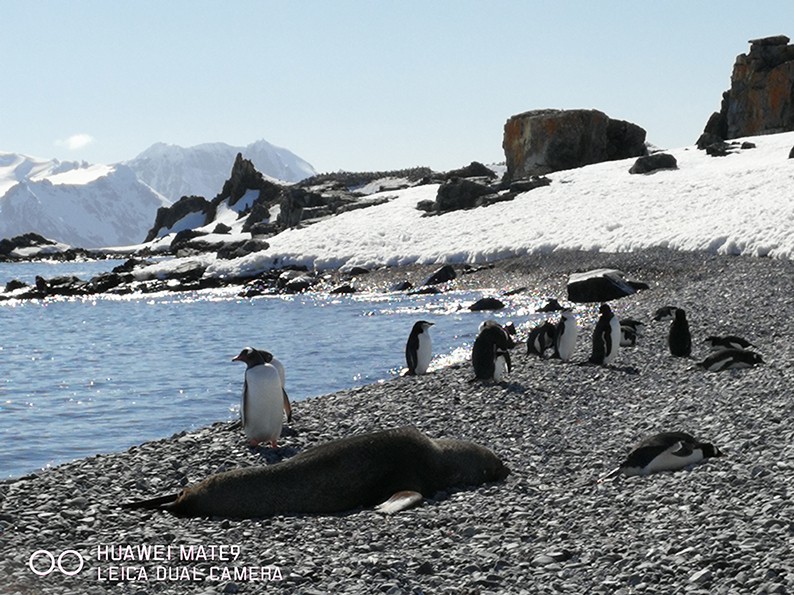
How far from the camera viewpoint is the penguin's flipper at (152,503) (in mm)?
9781

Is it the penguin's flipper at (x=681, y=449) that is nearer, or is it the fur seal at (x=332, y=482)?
the fur seal at (x=332, y=482)

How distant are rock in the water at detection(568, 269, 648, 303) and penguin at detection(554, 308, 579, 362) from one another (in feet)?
41.0

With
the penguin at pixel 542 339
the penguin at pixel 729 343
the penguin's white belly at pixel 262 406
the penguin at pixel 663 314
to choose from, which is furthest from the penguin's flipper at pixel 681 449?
the penguin at pixel 663 314

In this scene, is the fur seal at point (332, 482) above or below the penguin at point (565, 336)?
below

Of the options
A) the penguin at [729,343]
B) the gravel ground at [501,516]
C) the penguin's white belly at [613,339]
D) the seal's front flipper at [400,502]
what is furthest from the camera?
the penguin's white belly at [613,339]

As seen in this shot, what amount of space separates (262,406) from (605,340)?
7653 millimetres

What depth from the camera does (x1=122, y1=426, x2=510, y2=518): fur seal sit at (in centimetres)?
952

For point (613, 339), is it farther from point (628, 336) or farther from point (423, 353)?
point (423, 353)

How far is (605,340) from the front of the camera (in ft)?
58.1

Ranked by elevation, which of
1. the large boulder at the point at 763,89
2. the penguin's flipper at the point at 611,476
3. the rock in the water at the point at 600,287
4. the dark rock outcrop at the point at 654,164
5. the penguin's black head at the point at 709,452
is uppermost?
the large boulder at the point at 763,89

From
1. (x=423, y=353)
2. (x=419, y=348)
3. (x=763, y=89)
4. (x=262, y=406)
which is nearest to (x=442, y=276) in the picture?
(x=423, y=353)

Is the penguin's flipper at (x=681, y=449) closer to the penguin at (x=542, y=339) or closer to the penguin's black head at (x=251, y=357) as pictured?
the penguin's black head at (x=251, y=357)

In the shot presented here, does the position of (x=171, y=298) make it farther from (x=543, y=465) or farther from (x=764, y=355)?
(x=543, y=465)

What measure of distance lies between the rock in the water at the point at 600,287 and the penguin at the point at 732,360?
15526 millimetres
